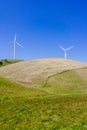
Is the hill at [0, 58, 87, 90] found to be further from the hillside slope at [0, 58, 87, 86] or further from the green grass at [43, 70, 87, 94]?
the green grass at [43, 70, 87, 94]

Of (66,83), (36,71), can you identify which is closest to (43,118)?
(66,83)

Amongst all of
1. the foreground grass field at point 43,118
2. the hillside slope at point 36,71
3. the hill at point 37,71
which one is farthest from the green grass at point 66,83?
the foreground grass field at point 43,118

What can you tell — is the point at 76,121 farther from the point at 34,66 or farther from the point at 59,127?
the point at 34,66

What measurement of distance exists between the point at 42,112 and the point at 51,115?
1562 mm

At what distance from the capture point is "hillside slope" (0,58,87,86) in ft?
244

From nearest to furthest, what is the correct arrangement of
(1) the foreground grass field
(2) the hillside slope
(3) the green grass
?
(1) the foreground grass field < (3) the green grass < (2) the hillside slope

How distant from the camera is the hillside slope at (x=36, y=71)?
2926 inches

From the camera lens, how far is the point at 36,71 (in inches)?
3265

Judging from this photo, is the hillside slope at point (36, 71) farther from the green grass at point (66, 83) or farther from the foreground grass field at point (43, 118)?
the foreground grass field at point (43, 118)

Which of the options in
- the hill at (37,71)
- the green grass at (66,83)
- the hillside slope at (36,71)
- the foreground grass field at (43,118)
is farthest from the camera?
the hillside slope at (36,71)

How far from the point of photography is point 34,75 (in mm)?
78562

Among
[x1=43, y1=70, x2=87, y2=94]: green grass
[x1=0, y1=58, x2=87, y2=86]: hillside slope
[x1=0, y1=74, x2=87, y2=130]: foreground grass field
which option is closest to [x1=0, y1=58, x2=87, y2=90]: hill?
[x1=0, y1=58, x2=87, y2=86]: hillside slope

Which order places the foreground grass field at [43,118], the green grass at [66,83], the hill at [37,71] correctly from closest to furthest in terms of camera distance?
the foreground grass field at [43,118]
the green grass at [66,83]
the hill at [37,71]

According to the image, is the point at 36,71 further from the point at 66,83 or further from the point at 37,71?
the point at 66,83
